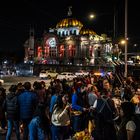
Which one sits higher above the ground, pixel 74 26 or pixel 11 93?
pixel 74 26

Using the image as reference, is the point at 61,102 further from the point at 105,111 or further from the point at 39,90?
the point at 39,90

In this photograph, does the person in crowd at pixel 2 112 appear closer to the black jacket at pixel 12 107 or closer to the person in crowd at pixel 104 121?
the black jacket at pixel 12 107

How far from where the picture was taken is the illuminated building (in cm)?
11425

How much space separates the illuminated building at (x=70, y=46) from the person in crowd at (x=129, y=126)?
95.7 meters

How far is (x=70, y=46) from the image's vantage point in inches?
4781

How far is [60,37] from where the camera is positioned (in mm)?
127562

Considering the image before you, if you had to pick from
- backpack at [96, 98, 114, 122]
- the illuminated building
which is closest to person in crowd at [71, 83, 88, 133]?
backpack at [96, 98, 114, 122]

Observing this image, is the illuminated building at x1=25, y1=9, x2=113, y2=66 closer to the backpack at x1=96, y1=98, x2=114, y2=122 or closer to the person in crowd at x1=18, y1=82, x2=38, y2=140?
the person in crowd at x1=18, y1=82, x2=38, y2=140

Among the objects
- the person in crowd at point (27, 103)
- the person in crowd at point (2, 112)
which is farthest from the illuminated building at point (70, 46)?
the person in crowd at point (27, 103)

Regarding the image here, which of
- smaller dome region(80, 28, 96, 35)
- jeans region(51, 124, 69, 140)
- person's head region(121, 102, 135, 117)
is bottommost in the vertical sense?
jeans region(51, 124, 69, 140)

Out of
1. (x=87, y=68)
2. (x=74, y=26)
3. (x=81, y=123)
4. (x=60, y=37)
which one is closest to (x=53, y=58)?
(x=60, y=37)

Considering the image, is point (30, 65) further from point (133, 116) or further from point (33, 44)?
point (133, 116)

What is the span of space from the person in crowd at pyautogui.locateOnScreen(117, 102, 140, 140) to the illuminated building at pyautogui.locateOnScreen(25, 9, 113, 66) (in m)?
95.7

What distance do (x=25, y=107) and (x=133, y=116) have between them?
15.9 ft
